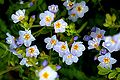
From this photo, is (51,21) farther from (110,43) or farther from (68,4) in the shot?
(110,43)

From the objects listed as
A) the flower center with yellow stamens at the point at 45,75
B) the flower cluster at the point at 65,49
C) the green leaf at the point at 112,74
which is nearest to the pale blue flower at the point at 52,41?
the flower cluster at the point at 65,49

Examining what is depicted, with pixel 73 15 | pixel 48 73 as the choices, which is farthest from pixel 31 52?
pixel 73 15

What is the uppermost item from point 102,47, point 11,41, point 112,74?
point 11,41

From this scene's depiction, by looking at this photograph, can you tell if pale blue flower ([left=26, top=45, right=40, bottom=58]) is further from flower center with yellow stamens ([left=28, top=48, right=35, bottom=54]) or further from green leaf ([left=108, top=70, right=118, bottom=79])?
green leaf ([left=108, top=70, right=118, bottom=79])

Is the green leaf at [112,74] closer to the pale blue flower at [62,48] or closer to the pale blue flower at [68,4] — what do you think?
the pale blue flower at [62,48]

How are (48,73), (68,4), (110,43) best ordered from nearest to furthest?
(110,43) < (48,73) < (68,4)

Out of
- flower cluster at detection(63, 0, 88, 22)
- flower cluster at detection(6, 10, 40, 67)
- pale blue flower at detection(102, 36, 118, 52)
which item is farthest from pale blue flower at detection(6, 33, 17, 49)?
pale blue flower at detection(102, 36, 118, 52)
